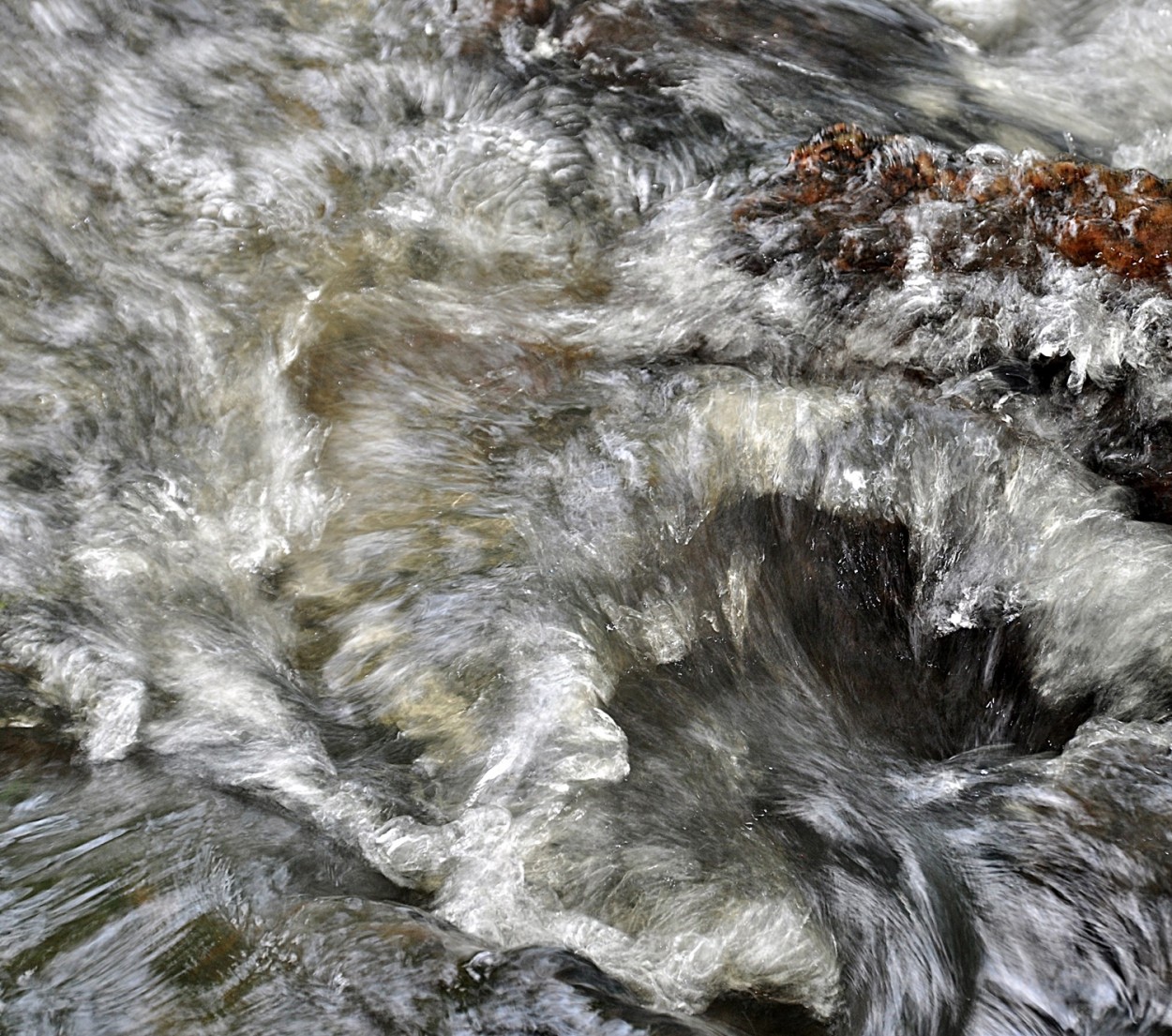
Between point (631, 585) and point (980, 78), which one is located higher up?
point (980, 78)

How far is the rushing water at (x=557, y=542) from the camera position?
2.57 metres

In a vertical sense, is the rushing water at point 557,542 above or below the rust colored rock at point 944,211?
below

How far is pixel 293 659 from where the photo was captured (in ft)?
11.0

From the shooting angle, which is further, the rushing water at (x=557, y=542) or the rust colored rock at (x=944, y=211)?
the rust colored rock at (x=944, y=211)

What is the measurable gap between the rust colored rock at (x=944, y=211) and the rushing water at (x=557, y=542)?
0.07m

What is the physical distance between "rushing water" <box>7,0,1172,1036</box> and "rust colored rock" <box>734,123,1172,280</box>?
7cm

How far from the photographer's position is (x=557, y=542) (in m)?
3.53

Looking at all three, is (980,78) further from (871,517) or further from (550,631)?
(550,631)

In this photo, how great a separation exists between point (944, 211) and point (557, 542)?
1852mm

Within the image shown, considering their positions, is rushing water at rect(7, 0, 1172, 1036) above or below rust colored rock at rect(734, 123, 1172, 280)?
below

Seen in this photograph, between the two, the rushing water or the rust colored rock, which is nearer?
the rushing water

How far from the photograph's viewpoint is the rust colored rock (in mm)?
3662

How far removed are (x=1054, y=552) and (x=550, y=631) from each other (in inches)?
64.1

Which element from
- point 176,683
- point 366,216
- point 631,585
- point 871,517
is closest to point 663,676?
point 631,585
